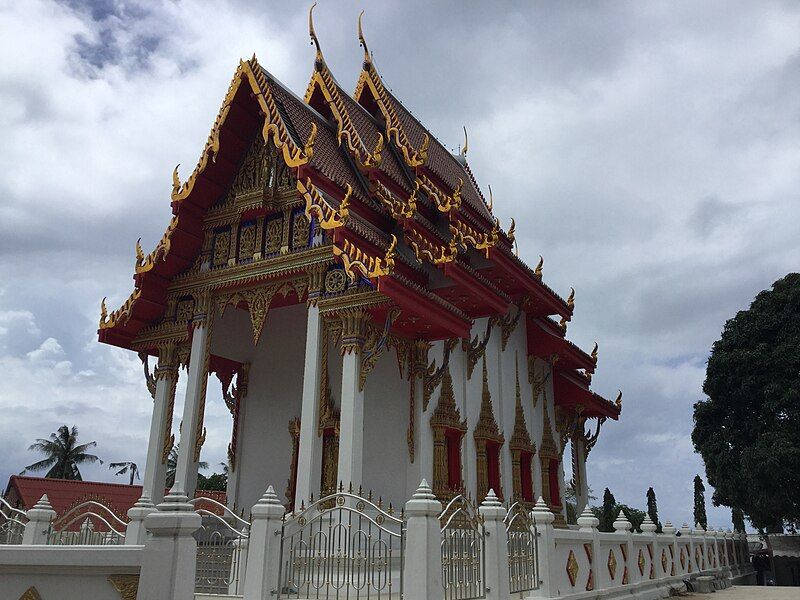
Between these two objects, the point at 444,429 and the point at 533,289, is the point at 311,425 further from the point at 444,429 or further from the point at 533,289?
the point at 533,289

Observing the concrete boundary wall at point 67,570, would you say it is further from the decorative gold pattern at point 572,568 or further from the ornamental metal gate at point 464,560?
the decorative gold pattern at point 572,568

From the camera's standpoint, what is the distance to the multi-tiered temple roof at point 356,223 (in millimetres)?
9836

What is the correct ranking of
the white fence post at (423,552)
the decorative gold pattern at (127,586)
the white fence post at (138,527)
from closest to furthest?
the decorative gold pattern at (127,586) < the white fence post at (423,552) < the white fence post at (138,527)

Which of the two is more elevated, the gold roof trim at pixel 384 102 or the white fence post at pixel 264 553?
the gold roof trim at pixel 384 102

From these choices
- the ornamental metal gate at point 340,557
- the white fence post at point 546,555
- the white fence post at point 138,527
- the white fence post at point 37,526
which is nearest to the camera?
the ornamental metal gate at point 340,557

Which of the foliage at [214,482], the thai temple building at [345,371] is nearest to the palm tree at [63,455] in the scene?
the foliage at [214,482]

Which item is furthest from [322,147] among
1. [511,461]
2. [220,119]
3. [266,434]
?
[511,461]

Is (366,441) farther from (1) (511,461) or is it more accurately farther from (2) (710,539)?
(2) (710,539)

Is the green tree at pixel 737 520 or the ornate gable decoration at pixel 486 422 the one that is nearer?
the ornate gable decoration at pixel 486 422

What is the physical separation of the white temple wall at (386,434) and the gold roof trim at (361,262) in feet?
6.19

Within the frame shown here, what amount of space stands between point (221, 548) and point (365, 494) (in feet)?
8.88

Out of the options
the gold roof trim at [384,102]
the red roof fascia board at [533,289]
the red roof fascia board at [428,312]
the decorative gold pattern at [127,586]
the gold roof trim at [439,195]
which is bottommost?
the decorative gold pattern at [127,586]

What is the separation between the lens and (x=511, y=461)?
12.8 meters

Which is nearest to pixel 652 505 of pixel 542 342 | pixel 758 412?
pixel 758 412
